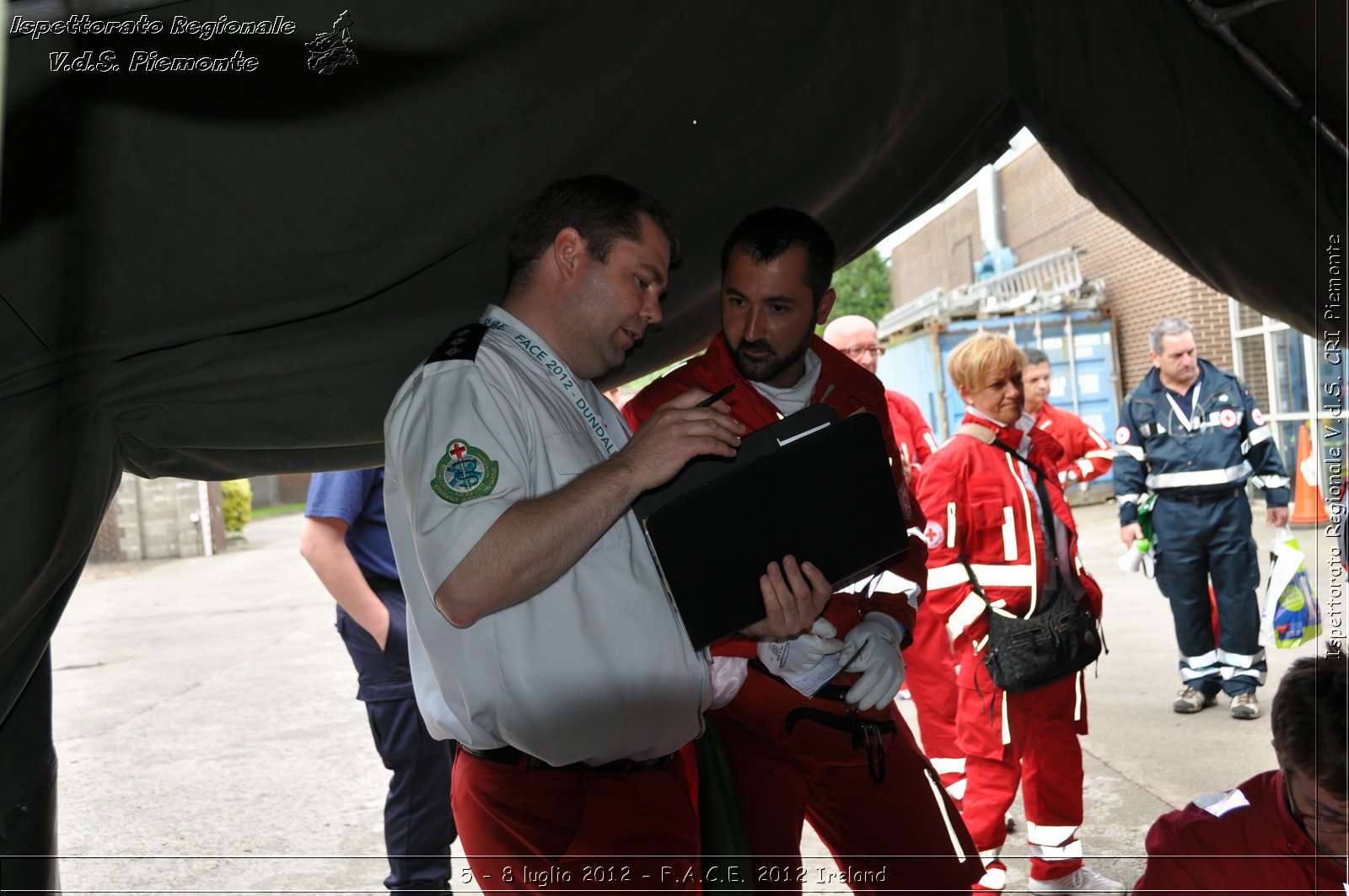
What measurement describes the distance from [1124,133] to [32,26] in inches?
99.9

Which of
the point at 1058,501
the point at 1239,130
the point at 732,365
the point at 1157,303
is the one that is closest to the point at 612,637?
the point at 732,365

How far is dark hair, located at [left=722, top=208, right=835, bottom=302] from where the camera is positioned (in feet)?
9.32

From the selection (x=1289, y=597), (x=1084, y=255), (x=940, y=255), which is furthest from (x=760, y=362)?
(x=940, y=255)

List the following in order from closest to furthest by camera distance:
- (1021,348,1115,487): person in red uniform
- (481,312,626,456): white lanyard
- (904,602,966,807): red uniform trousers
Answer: (481,312,626,456): white lanyard → (904,602,966,807): red uniform trousers → (1021,348,1115,487): person in red uniform

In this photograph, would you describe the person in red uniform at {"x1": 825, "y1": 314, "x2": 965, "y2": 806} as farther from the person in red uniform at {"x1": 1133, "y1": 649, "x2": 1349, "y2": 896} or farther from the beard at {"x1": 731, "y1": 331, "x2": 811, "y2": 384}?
the person in red uniform at {"x1": 1133, "y1": 649, "x2": 1349, "y2": 896}

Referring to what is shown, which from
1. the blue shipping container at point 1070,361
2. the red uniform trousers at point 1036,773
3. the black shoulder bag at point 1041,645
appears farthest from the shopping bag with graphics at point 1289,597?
the blue shipping container at point 1070,361

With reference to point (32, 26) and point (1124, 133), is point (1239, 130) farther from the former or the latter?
point (32, 26)

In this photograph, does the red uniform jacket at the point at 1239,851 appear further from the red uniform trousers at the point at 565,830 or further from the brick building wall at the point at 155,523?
the brick building wall at the point at 155,523

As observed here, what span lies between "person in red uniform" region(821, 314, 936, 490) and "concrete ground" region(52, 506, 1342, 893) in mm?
1910

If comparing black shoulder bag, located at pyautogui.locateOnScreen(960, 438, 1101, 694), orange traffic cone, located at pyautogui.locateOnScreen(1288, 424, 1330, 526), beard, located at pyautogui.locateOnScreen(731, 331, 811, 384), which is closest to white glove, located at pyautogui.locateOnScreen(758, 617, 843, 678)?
beard, located at pyautogui.locateOnScreen(731, 331, 811, 384)

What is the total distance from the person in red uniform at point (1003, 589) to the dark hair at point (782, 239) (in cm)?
185

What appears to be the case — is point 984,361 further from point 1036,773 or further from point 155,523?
point 155,523

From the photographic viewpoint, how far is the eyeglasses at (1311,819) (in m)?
1.93

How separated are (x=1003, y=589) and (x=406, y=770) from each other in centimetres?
237
